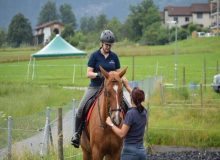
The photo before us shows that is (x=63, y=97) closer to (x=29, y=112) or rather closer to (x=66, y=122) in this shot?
(x=29, y=112)

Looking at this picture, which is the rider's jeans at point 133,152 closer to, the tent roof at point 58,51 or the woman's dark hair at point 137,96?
the woman's dark hair at point 137,96

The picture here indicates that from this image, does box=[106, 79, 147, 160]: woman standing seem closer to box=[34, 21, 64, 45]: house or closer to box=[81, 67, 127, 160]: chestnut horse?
box=[81, 67, 127, 160]: chestnut horse

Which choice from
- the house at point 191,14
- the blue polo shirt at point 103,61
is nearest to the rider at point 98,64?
the blue polo shirt at point 103,61

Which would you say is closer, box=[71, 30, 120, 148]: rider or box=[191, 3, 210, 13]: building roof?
box=[71, 30, 120, 148]: rider

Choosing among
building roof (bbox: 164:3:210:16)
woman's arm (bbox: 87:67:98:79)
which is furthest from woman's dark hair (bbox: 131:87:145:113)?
building roof (bbox: 164:3:210:16)

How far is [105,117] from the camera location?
28.9 feet

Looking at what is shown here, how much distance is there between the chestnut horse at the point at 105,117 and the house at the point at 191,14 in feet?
371

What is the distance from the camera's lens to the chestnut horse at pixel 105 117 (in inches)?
320

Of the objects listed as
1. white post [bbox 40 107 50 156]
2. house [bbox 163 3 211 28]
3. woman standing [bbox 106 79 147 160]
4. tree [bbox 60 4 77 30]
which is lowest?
white post [bbox 40 107 50 156]

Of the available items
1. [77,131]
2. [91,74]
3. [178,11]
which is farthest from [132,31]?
[91,74]

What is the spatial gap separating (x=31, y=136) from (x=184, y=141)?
5406mm

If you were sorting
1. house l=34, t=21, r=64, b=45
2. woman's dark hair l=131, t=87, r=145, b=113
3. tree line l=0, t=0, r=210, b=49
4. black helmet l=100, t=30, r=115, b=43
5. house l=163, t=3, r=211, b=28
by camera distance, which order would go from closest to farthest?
woman's dark hair l=131, t=87, r=145, b=113 < black helmet l=100, t=30, r=115, b=43 < tree line l=0, t=0, r=210, b=49 < house l=163, t=3, r=211, b=28 < house l=34, t=21, r=64, b=45

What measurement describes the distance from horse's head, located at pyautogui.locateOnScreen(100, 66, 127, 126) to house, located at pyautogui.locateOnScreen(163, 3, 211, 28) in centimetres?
11365

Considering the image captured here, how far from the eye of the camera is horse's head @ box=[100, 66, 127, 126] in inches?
316
